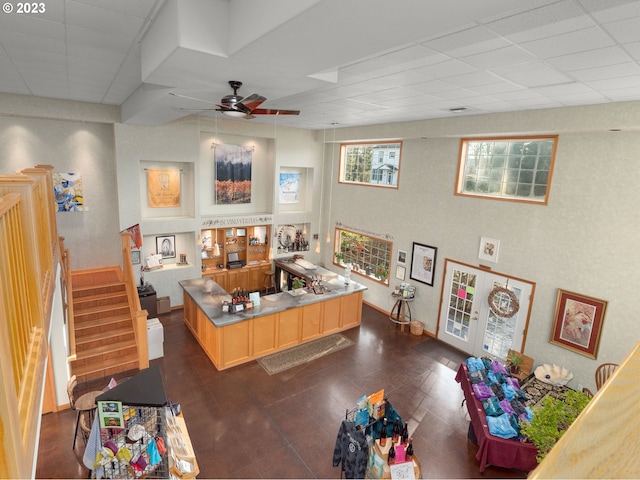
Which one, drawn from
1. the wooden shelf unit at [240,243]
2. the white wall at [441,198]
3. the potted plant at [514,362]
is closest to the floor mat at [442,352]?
the white wall at [441,198]

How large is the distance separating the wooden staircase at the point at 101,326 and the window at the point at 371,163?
23.9ft

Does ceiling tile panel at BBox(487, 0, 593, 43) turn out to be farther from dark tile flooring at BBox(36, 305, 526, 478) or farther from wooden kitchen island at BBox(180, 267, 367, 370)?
wooden kitchen island at BBox(180, 267, 367, 370)

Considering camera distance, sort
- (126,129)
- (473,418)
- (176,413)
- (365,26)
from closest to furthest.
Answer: (365,26) → (176,413) → (473,418) → (126,129)

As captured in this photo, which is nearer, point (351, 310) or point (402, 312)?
point (351, 310)

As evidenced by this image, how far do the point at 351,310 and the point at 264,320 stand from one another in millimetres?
2718

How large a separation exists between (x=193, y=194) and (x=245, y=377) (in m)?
5.45

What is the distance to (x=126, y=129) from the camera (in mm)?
8852

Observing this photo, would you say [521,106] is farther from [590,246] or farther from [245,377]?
[245,377]

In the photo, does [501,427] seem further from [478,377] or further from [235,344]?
[235,344]

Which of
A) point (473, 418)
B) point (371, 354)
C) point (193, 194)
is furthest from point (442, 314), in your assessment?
point (193, 194)

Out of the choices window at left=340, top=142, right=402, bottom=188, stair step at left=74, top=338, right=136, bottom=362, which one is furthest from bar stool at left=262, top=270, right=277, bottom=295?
stair step at left=74, top=338, right=136, bottom=362

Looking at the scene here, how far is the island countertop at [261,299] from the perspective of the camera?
7.59 meters

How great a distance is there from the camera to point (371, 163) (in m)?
11.0

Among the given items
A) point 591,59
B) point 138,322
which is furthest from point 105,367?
point 591,59
